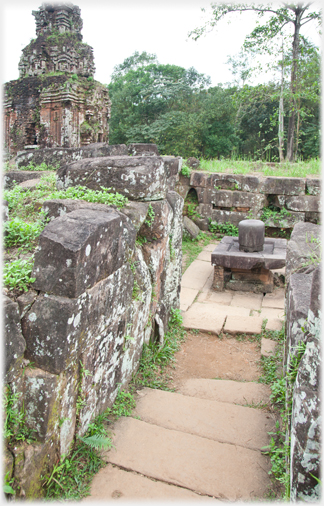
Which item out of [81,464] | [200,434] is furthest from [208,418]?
[81,464]

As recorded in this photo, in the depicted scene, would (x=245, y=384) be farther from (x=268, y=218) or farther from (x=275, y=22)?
(x=275, y=22)

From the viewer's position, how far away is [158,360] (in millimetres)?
3428

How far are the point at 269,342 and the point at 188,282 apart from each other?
8.40ft

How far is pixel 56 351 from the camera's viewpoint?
1.88 m

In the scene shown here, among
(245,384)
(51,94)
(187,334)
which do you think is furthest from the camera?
(51,94)

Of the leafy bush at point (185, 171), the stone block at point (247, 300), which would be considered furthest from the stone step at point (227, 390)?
the leafy bush at point (185, 171)

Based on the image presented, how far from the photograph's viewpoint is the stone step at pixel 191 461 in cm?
199

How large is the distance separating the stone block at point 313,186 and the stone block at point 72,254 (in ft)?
22.9

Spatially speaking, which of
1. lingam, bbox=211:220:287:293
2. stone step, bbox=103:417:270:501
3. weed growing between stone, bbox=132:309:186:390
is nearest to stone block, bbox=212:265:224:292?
lingam, bbox=211:220:287:293

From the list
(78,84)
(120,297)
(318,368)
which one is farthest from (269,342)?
(78,84)

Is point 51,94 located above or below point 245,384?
above

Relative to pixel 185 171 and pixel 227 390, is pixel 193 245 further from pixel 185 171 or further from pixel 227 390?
pixel 227 390

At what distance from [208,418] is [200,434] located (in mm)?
171

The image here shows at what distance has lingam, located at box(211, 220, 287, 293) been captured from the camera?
569cm
